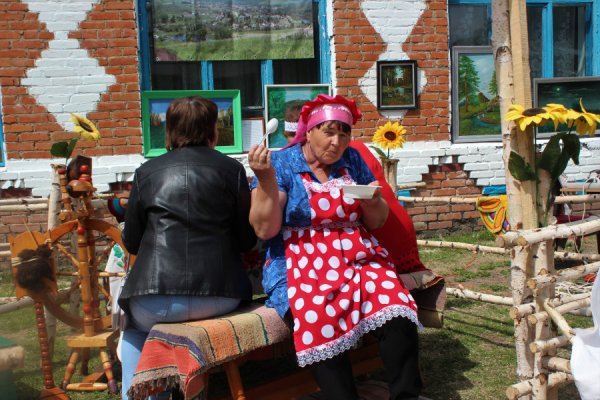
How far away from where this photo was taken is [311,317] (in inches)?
108

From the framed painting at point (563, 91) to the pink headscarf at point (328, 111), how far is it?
5.28 meters

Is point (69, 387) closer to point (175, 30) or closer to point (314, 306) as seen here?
point (314, 306)

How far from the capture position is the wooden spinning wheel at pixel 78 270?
3.25 meters

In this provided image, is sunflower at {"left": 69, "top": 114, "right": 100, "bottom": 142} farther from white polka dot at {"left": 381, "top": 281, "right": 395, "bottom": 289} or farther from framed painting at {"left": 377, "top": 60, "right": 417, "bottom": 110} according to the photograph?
framed painting at {"left": 377, "top": 60, "right": 417, "bottom": 110}

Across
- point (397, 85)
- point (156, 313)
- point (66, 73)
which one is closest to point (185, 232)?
point (156, 313)

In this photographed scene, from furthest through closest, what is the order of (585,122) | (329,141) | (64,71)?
(64,71) < (329,141) < (585,122)

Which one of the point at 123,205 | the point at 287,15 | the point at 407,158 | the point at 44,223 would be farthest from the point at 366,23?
the point at 123,205

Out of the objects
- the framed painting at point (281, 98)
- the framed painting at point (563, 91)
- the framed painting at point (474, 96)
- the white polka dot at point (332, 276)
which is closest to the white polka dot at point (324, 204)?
the white polka dot at point (332, 276)

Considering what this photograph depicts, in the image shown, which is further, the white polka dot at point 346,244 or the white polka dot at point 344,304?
the white polka dot at point 346,244

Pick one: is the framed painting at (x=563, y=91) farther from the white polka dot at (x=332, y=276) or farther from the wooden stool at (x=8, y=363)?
the wooden stool at (x=8, y=363)

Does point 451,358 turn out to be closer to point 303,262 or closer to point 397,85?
point 303,262

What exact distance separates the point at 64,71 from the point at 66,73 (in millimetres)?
26

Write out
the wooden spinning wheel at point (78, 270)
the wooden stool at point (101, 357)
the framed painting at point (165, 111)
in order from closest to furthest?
the wooden spinning wheel at point (78, 270)
the wooden stool at point (101, 357)
the framed painting at point (165, 111)

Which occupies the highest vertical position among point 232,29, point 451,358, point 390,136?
point 232,29
